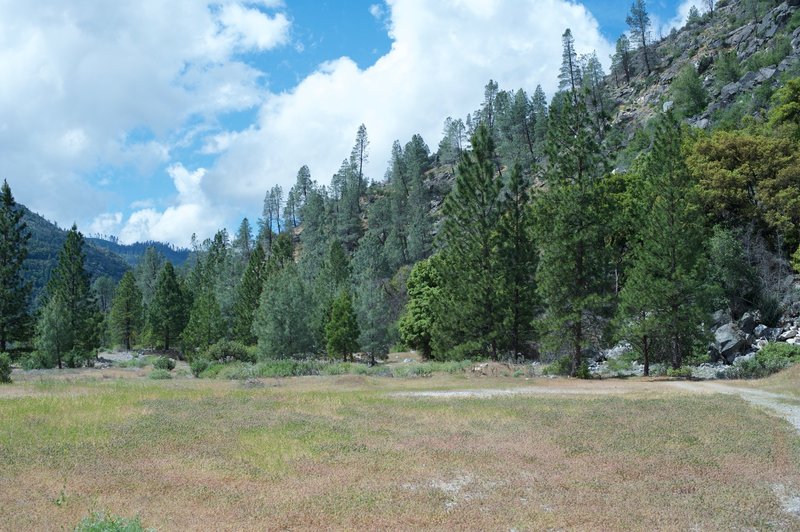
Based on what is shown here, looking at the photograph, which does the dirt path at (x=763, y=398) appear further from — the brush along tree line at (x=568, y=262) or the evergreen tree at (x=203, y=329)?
the evergreen tree at (x=203, y=329)

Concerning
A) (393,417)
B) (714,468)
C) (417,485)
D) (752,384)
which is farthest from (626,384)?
(417,485)

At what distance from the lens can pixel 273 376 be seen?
3919cm

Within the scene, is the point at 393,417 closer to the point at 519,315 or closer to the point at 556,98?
the point at 519,315

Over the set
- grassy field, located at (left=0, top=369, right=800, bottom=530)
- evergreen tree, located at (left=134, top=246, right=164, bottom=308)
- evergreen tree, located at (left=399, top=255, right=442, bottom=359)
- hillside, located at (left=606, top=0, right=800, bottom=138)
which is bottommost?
grassy field, located at (left=0, top=369, right=800, bottom=530)

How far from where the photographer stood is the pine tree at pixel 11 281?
60094mm

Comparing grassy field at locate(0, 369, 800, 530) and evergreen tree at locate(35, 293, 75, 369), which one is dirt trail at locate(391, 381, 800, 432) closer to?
grassy field at locate(0, 369, 800, 530)

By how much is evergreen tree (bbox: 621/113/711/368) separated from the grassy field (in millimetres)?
11586

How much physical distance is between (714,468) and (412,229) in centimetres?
9064

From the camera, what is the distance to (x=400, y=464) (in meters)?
12.9

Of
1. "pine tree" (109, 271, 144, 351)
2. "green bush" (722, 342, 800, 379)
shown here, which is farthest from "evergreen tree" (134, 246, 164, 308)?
"green bush" (722, 342, 800, 379)

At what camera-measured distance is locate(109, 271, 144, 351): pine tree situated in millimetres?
94062

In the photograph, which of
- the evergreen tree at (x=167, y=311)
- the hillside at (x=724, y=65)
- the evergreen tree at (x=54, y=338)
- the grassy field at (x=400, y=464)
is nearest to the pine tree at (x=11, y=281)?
the evergreen tree at (x=54, y=338)

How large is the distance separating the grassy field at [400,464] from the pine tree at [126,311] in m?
78.1

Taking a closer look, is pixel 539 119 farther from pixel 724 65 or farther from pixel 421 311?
pixel 421 311
